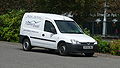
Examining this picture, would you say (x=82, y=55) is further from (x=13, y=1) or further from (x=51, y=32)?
(x=13, y=1)

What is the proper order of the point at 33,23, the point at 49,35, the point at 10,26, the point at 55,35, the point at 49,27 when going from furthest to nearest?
the point at 10,26 → the point at 33,23 → the point at 49,27 → the point at 49,35 → the point at 55,35

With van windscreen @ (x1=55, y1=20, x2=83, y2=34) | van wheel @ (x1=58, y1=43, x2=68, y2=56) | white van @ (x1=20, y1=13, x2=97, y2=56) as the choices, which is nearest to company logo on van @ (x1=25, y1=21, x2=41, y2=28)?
white van @ (x1=20, y1=13, x2=97, y2=56)

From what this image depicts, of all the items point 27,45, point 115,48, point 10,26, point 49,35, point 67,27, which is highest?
point 10,26

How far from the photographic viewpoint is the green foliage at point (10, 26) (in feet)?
85.4

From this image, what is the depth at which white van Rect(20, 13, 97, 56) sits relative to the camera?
1673cm

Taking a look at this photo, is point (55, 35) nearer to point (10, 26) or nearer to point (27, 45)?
point (27, 45)

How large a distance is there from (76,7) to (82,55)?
23.5 ft

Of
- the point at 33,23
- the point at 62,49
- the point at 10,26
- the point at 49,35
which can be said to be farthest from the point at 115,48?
the point at 10,26

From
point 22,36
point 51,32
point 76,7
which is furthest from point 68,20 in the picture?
point 76,7

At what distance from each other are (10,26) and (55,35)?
9.77 meters

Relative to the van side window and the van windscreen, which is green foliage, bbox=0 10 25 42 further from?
the van windscreen

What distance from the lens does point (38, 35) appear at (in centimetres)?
1836

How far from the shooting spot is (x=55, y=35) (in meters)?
17.5

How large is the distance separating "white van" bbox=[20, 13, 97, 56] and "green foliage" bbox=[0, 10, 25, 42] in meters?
6.39
